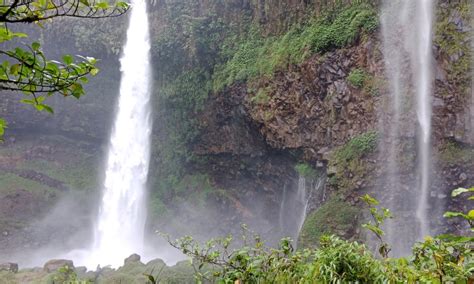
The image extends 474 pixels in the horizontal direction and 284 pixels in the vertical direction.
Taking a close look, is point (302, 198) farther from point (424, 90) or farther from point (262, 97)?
point (424, 90)

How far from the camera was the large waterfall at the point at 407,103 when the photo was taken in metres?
9.76

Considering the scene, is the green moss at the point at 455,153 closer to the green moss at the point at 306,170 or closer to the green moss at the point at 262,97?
the green moss at the point at 306,170

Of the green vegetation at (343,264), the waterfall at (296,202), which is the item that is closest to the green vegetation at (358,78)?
the waterfall at (296,202)

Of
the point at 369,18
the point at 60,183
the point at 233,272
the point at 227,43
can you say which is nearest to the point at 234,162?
the point at 227,43

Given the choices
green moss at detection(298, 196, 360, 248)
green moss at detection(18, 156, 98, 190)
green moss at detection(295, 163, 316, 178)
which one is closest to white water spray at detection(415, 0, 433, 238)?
green moss at detection(298, 196, 360, 248)

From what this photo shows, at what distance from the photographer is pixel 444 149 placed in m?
9.80

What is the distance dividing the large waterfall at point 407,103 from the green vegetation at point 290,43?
0.81m

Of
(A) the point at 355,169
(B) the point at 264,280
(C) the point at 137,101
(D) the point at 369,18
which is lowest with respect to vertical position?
(B) the point at 264,280

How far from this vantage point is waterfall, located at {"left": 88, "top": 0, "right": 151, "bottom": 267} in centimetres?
1883

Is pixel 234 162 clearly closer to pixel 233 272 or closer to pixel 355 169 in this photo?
pixel 355 169

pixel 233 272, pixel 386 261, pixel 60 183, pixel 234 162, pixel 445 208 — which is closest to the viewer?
pixel 386 261

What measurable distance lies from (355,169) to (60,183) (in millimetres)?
17142

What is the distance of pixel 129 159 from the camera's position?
1989 centimetres

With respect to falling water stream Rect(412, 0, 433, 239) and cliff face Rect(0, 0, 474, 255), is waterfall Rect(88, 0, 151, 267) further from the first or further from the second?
falling water stream Rect(412, 0, 433, 239)
